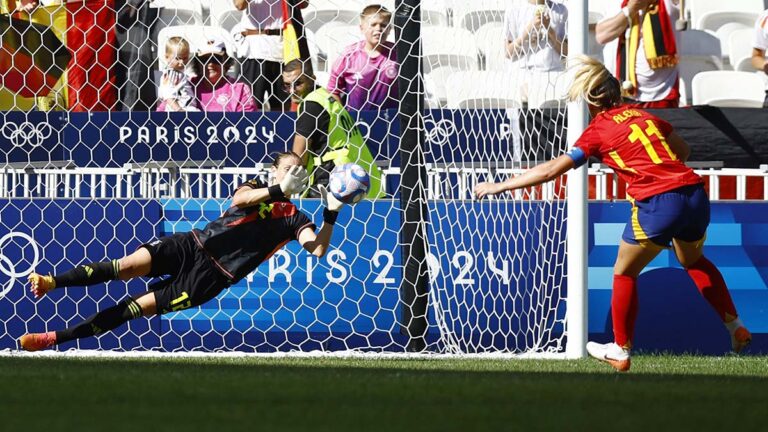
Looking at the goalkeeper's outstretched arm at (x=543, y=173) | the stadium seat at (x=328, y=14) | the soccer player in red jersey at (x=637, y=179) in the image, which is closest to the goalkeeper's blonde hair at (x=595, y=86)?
the soccer player in red jersey at (x=637, y=179)

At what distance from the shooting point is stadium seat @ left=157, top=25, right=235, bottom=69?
10188 millimetres

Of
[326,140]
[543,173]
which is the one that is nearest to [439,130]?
[326,140]

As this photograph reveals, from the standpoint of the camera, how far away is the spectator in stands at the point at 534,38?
9312mm

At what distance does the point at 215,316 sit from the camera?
8969 mm

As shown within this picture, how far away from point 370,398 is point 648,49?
248 inches

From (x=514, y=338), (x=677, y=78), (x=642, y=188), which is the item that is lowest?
(x=514, y=338)

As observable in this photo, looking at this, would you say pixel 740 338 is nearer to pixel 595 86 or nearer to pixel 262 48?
pixel 595 86

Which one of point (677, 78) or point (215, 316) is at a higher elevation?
point (677, 78)

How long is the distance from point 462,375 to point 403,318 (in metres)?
2.61

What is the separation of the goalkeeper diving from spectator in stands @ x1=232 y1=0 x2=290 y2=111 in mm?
1535

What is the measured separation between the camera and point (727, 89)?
39.3ft

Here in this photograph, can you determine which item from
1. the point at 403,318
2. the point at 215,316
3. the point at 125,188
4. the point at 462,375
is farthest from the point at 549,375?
the point at 125,188

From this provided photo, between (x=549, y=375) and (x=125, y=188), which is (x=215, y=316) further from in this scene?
(x=549, y=375)

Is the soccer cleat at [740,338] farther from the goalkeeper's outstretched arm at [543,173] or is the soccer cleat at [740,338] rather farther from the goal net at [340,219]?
the goal net at [340,219]
